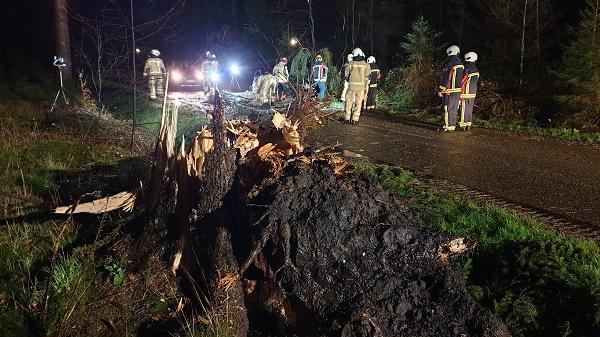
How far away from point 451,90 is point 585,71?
2.73 metres

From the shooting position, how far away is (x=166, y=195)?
13.1 ft

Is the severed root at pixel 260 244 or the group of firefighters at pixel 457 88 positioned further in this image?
the group of firefighters at pixel 457 88

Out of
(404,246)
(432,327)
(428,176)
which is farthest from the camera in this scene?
(428,176)

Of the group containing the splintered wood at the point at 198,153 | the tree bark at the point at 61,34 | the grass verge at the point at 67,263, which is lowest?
the grass verge at the point at 67,263

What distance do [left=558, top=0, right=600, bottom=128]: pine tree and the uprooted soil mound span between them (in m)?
8.28

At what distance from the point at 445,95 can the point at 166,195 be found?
8.07 m

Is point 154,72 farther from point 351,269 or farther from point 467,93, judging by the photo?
point 351,269

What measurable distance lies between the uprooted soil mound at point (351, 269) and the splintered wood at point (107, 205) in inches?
60.1

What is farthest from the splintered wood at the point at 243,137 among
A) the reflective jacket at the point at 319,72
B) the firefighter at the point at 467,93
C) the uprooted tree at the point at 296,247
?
the reflective jacket at the point at 319,72

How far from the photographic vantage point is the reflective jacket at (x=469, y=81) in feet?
34.1

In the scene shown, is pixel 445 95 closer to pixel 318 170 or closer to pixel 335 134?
pixel 335 134

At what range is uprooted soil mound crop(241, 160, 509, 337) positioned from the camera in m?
2.95

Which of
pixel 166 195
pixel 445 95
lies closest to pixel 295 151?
pixel 166 195

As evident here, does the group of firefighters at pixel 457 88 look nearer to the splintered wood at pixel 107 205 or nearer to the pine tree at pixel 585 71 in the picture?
the pine tree at pixel 585 71
